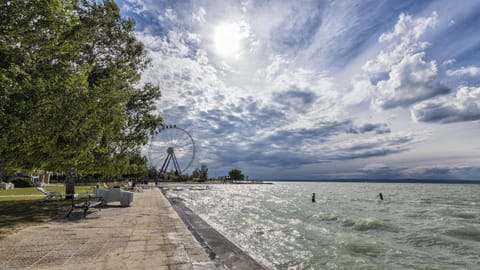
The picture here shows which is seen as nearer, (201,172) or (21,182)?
(21,182)

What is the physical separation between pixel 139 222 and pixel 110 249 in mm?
3964

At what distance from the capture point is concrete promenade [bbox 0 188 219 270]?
540 centimetres

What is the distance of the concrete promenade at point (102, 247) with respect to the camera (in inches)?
213

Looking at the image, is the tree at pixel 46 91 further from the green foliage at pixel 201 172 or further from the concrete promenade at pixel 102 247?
the green foliage at pixel 201 172

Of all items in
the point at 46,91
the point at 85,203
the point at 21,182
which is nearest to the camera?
the point at 46,91

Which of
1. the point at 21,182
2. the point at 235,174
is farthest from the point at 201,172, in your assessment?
the point at 21,182

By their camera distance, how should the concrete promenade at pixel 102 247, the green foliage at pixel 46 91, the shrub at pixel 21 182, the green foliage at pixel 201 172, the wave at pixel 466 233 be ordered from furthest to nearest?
1. the green foliage at pixel 201 172
2. the shrub at pixel 21 182
3. the wave at pixel 466 233
4. the green foliage at pixel 46 91
5. the concrete promenade at pixel 102 247

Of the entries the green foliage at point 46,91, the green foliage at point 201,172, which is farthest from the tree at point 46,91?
the green foliage at point 201,172

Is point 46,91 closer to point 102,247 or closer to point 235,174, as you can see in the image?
point 102,247

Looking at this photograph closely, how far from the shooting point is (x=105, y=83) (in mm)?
12430

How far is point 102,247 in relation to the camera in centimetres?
661

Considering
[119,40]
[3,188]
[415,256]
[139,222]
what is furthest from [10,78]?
[3,188]

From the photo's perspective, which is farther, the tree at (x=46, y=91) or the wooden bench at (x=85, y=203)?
the wooden bench at (x=85, y=203)

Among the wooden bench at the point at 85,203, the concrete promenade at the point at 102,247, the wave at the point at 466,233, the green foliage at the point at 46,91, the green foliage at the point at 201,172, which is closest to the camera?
the concrete promenade at the point at 102,247
